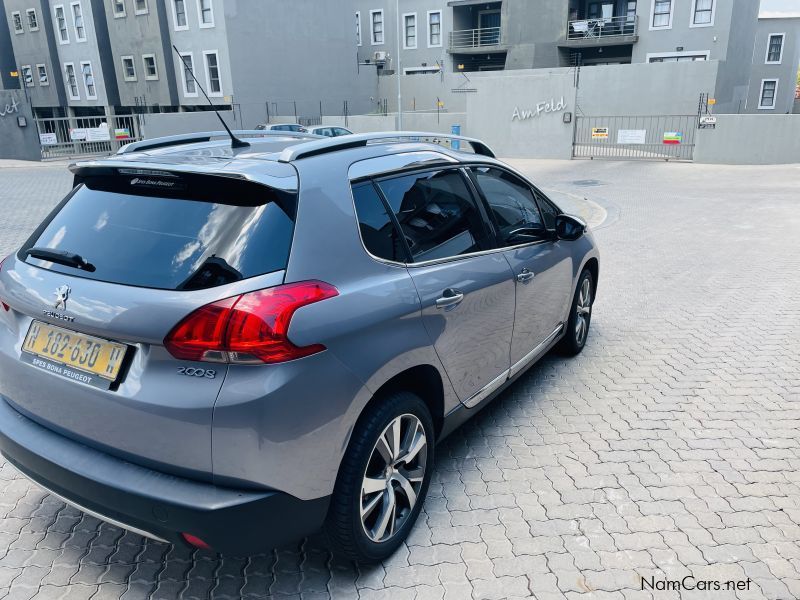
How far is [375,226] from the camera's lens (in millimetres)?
2719

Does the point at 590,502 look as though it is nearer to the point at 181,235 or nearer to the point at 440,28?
the point at 181,235

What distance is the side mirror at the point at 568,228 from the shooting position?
4.16 m

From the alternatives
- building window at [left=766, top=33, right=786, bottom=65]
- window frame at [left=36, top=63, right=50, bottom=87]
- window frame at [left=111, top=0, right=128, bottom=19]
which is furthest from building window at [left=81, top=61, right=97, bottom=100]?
building window at [left=766, top=33, right=786, bottom=65]

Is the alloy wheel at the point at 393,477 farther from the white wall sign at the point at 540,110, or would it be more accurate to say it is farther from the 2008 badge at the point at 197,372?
the white wall sign at the point at 540,110

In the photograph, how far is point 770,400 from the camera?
4340mm

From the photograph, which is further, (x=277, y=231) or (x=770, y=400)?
(x=770, y=400)

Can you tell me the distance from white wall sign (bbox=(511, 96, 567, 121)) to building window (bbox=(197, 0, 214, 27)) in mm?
17814

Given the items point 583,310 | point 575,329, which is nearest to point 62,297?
point 575,329

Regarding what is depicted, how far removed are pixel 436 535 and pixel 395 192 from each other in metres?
1.68

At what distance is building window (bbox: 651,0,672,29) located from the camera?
3347 cm

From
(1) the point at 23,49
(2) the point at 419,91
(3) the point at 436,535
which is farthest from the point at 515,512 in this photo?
(1) the point at 23,49

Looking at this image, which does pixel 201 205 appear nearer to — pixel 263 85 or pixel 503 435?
pixel 503 435

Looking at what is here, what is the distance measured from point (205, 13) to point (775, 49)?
37744 millimetres

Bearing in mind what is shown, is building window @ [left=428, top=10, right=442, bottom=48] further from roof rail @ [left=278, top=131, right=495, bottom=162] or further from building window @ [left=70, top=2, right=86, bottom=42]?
roof rail @ [left=278, top=131, right=495, bottom=162]
